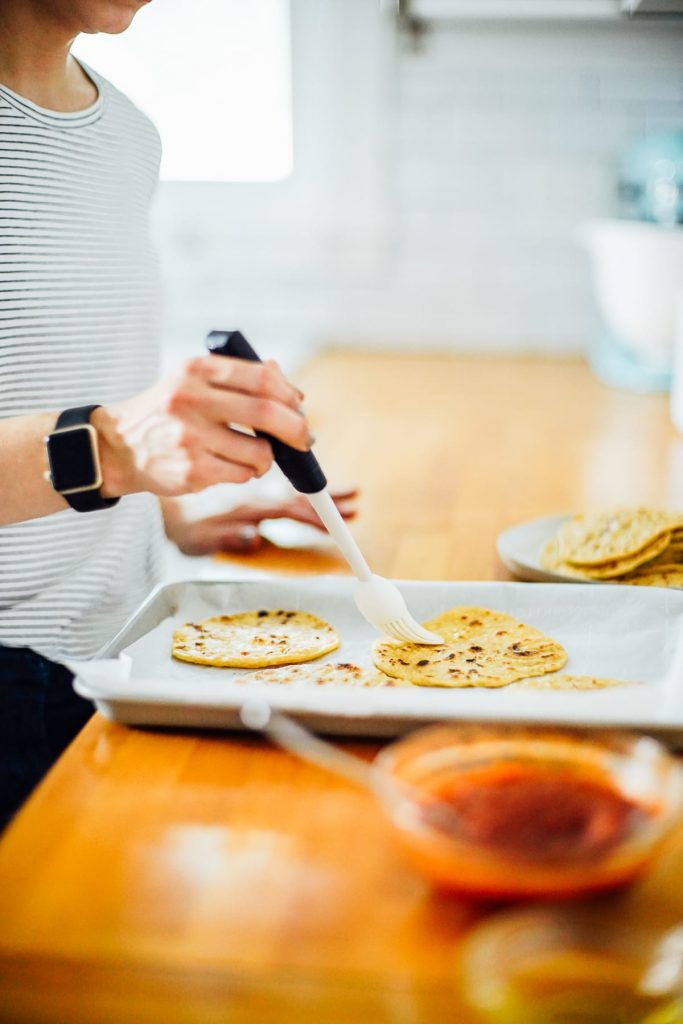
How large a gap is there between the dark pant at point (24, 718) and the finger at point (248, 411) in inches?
19.9

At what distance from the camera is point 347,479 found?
5.72ft

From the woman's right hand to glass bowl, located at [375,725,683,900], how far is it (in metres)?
0.31

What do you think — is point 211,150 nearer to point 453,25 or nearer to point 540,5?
point 453,25

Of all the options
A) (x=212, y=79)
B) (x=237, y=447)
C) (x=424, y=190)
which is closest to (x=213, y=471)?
(x=237, y=447)

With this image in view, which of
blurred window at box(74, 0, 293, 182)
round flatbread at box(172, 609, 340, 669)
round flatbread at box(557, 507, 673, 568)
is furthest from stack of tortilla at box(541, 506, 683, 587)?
blurred window at box(74, 0, 293, 182)

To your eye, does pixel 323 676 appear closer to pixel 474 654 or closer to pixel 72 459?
pixel 474 654

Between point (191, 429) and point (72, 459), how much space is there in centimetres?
13

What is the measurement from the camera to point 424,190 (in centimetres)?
287

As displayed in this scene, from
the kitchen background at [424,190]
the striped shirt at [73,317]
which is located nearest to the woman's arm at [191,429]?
the striped shirt at [73,317]

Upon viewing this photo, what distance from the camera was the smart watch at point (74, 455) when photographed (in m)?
0.93

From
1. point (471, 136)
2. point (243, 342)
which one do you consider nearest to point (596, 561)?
point (243, 342)

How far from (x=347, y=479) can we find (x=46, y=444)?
0.86 meters

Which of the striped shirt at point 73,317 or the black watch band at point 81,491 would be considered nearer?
the black watch band at point 81,491

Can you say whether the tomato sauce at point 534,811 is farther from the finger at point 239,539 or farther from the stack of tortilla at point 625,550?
the finger at point 239,539
